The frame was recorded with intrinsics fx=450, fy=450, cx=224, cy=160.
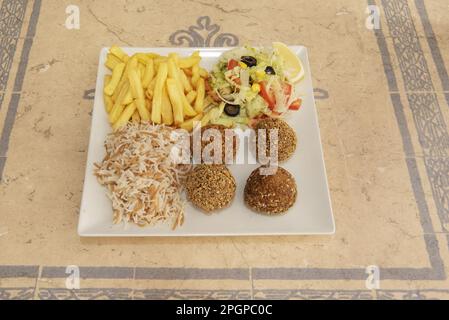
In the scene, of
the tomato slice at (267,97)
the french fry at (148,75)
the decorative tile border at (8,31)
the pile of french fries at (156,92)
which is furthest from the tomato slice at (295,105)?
the decorative tile border at (8,31)

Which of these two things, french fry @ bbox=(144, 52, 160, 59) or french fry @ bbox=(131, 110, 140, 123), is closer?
french fry @ bbox=(131, 110, 140, 123)

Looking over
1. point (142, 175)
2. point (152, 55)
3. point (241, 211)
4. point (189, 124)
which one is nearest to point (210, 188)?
point (241, 211)

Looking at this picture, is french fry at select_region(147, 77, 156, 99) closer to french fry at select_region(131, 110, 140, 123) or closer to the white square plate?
french fry at select_region(131, 110, 140, 123)

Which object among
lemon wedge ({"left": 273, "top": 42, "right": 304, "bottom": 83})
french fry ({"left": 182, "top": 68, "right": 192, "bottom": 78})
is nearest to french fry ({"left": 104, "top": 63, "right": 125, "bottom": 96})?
french fry ({"left": 182, "top": 68, "right": 192, "bottom": 78})

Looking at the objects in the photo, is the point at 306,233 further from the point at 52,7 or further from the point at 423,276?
the point at 52,7

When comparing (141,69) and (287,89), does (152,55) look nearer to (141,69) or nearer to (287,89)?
(141,69)

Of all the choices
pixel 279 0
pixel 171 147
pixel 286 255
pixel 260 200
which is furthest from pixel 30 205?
pixel 279 0
